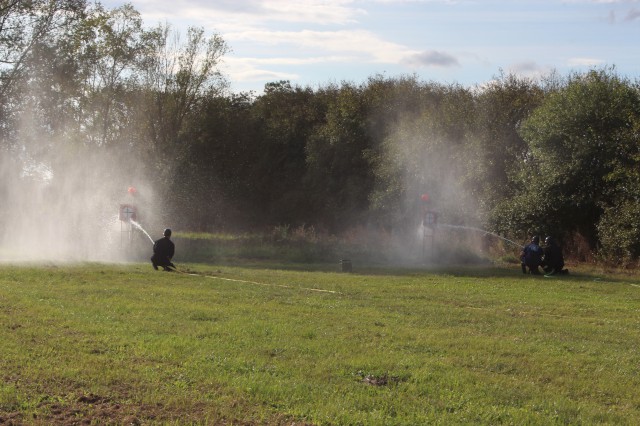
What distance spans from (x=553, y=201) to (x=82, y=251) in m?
23.1

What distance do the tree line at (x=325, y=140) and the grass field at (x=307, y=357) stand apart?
17107 mm

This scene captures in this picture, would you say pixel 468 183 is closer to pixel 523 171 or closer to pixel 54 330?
pixel 523 171

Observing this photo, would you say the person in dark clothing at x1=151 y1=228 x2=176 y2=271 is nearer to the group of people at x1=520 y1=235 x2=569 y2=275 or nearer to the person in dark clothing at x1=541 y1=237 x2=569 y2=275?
the group of people at x1=520 y1=235 x2=569 y2=275

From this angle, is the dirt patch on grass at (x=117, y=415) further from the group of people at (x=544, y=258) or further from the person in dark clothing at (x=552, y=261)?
the person in dark clothing at (x=552, y=261)

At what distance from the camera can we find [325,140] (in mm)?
59594

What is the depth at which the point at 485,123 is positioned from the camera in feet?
145

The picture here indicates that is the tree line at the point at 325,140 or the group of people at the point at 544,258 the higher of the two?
the tree line at the point at 325,140

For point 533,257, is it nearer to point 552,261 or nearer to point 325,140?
point 552,261

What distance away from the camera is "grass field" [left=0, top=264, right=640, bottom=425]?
860 cm

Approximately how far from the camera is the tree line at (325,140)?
119 feet

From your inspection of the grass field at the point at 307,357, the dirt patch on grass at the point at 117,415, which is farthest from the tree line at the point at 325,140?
the dirt patch on grass at the point at 117,415

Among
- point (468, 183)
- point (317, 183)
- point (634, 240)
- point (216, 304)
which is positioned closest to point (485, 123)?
point (468, 183)

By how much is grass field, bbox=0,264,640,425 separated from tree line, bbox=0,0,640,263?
1711 centimetres

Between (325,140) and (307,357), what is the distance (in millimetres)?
48995
